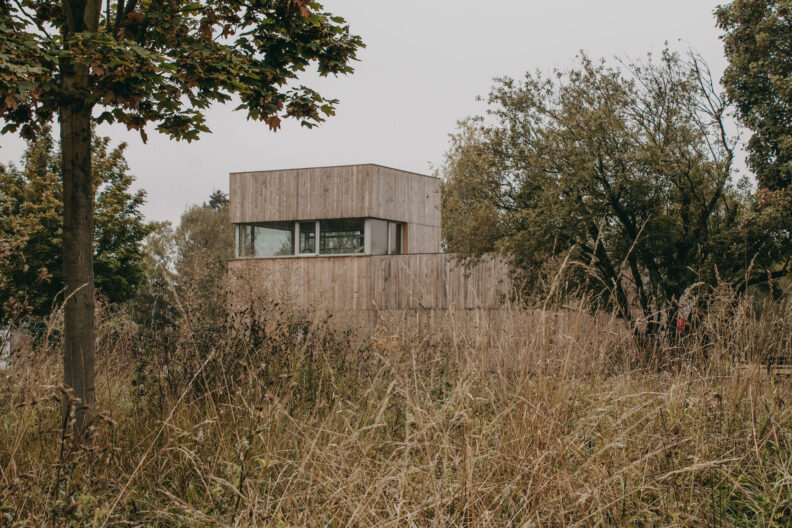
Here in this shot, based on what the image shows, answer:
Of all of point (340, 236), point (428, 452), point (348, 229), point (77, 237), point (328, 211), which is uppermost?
point (328, 211)

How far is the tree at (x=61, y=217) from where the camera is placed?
865 inches

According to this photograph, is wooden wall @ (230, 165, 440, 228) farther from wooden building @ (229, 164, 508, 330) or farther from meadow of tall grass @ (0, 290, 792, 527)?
meadow of tall grass @ (0, 290, 792, 527)

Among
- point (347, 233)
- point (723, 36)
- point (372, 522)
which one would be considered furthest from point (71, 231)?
point (347, 233)

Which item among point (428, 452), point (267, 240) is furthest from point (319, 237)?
point (428, 452)

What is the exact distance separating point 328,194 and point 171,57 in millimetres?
22764

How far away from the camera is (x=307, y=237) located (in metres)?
27.8

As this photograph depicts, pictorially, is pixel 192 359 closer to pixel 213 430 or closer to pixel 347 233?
pixel 213 430

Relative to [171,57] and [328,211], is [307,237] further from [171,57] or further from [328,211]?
[171,57]

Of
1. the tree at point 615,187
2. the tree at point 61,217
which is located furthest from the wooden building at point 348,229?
the tree at point 615,187

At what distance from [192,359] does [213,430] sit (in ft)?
3.25

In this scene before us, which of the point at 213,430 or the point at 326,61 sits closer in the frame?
the point at 213,430

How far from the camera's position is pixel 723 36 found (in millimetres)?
18344

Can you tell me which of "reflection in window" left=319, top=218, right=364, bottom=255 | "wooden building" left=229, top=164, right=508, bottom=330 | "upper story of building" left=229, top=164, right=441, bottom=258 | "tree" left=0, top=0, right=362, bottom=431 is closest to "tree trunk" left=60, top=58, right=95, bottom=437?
"tree" left=0, top=0, right=362, bottom=431

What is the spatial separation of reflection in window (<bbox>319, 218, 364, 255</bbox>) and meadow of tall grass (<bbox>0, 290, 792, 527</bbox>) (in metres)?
21.7
